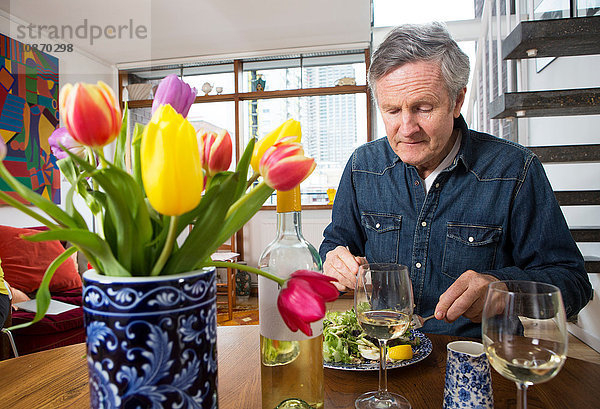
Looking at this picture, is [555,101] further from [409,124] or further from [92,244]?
[92,244]

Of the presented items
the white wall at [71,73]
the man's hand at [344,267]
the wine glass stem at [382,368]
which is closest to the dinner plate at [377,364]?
the wine glass stem at [382,368]

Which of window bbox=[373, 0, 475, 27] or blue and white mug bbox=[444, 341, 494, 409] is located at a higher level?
window bbox=[373, 0, 475, 27]

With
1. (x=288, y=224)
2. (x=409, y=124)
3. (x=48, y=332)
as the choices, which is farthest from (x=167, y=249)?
(x=48, y=332)

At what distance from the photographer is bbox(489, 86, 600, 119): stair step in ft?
7.50

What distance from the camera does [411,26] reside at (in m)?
1.40

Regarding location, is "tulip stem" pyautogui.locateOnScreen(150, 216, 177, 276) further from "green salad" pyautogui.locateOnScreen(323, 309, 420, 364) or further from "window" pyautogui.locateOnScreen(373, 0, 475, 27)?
"window" pyautogui.locateOnScreen(373, 0, 475, 27)

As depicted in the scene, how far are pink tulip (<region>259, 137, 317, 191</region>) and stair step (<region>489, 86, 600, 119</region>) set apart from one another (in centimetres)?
229

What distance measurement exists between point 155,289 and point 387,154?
1.37 meters

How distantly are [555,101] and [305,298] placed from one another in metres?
2.40

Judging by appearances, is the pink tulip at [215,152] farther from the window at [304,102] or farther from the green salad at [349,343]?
the window at [304,102]

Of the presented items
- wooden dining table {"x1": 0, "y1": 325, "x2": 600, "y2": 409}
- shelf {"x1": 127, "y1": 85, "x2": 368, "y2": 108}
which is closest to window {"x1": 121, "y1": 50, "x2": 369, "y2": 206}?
shelf {"x1": 127, "y1": 85, "x2": 368, "y2": 108}

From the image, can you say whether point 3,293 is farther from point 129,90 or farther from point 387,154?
point 129,90

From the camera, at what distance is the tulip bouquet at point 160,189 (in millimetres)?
358

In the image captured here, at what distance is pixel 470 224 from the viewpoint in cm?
146
